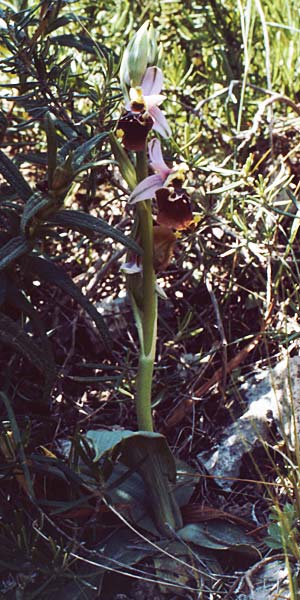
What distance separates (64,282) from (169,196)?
8.7 inches

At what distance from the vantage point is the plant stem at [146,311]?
49.4 inches

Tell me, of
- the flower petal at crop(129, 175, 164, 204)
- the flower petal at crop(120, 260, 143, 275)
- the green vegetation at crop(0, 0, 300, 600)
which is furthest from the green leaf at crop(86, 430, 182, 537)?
the flower petal at crop(129, 175, 164, 204)

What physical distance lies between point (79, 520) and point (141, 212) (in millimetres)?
545

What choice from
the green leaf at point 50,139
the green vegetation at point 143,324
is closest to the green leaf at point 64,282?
the green vegetation at point 143,324

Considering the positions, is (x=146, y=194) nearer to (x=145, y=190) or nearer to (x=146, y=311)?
(x=145, y=190)

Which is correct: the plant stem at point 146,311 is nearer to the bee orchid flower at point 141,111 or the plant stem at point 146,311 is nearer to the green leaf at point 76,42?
the bee orchid flower at point 141,111

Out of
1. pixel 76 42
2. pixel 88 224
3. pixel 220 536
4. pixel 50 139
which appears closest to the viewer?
pixel 50 139

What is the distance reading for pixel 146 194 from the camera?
1229 mm

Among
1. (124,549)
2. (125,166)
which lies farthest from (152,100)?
(124,549)

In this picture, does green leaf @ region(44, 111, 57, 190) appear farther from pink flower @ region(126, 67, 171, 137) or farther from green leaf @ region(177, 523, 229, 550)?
green leaf @ region(177, 523, 229, 550)

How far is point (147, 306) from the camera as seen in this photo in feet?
4.19

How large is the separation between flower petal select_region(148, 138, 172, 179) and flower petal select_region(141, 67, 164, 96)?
0.27 ft

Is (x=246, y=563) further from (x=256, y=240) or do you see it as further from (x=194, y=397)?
(x=256, y=240)

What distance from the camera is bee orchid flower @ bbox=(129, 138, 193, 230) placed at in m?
1.23
